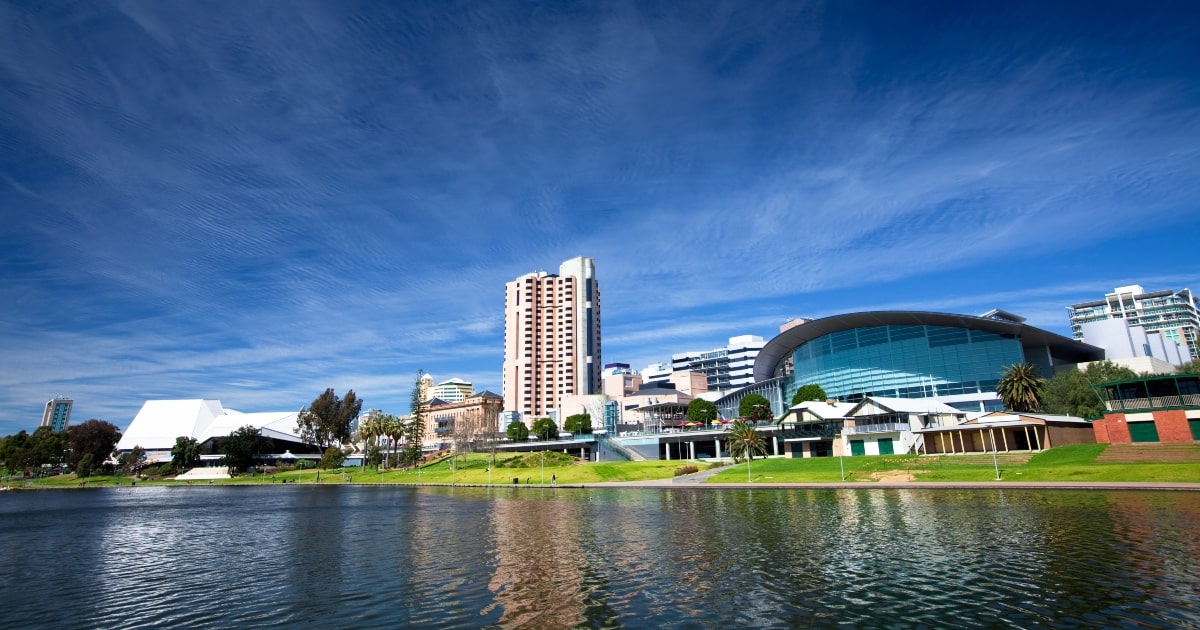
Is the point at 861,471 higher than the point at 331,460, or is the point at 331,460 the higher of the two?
the point at 331,460

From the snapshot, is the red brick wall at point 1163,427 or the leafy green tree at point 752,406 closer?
the red brick wall at point 1163,427

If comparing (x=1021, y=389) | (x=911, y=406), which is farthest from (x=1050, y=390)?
(x=911, y=406)

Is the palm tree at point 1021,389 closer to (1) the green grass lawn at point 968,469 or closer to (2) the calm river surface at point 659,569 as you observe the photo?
(1) the green grass lawn at point 968,469

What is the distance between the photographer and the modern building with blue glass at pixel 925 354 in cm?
11088

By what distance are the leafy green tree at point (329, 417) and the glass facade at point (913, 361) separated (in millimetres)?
116206

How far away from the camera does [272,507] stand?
6234 cm

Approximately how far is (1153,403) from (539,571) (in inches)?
2790

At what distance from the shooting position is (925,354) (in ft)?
382

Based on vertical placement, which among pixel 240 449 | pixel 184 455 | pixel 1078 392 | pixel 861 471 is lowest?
pixel 861 471

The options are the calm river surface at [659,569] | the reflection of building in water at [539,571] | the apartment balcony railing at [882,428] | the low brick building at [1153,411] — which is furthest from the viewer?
the apartment balcony railing at [882,428]

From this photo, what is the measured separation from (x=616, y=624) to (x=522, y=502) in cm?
4252

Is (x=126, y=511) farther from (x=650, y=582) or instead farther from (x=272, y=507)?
(x=650, y=582)

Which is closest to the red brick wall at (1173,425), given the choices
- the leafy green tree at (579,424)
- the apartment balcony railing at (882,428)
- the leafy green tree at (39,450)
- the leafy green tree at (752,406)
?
the apartment balcony railing at (882,428)

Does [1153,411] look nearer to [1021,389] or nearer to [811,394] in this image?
[1021,389]
